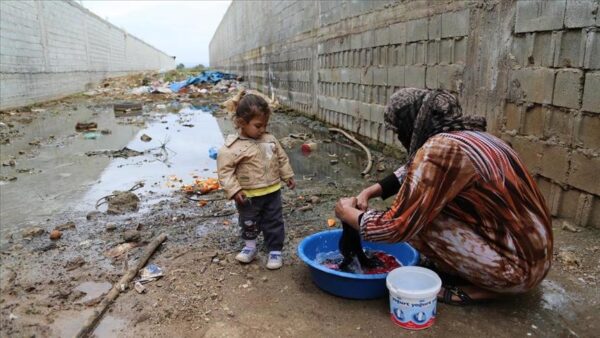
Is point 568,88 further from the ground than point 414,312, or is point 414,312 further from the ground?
point 568,88

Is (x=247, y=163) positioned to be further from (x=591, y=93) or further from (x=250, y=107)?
(x=591, y=93)

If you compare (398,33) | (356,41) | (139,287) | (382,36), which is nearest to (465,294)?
(139,287)

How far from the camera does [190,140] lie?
8250 millimetres

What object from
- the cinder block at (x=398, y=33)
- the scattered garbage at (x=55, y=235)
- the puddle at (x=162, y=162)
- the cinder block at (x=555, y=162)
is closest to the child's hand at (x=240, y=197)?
the scattered garbage at (x=55, y=235)

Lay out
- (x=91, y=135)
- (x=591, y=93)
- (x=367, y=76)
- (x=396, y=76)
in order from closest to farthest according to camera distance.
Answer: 1. (x=591, y=93)
2. (x=396, y=76)
3. (x=367, y=76)
4. (x=91, y=135)

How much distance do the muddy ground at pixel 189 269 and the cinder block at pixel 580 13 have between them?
4.96 ft

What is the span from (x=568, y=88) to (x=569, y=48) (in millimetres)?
297

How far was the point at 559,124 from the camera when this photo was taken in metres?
→ 3.47

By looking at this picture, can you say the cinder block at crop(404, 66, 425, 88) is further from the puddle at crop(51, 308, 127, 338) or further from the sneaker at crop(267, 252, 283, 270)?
the puddle at crop(51, 308, 127, 338)

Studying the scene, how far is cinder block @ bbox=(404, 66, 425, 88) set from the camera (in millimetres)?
5457

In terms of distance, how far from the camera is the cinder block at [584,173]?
321 centimetres

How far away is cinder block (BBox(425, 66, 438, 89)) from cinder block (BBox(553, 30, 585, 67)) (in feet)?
5.93

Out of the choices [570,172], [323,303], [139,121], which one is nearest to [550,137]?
[570,172]

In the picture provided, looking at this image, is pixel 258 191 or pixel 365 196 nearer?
pixel 365 196
